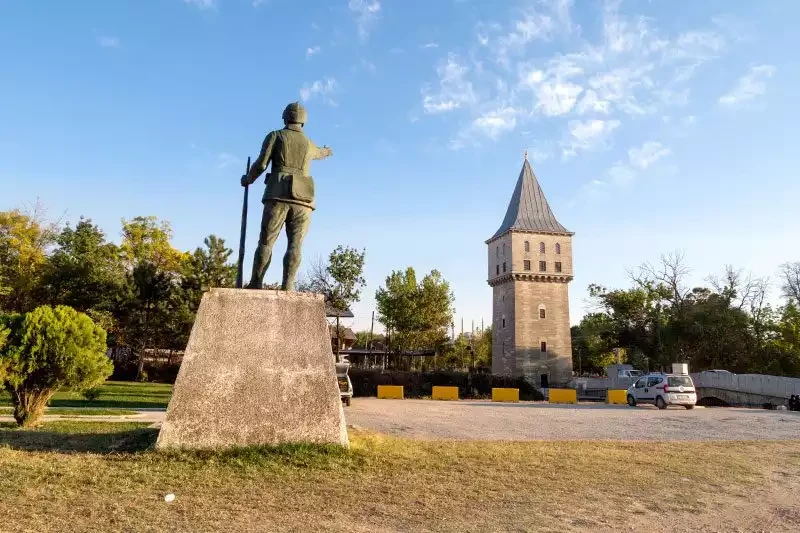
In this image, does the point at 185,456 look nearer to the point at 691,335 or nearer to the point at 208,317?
the point at 208,317

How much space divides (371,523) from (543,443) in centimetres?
549

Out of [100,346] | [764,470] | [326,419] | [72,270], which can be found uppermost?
[72,270]

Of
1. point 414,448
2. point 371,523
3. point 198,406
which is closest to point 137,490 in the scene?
point 198,406

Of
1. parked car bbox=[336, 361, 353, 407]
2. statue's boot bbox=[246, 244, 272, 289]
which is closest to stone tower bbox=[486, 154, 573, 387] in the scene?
parked car bbox=[336, 361, 353, 407]

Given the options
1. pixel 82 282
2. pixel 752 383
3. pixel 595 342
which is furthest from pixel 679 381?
pixel 595 342

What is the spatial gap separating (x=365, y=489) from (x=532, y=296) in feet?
170

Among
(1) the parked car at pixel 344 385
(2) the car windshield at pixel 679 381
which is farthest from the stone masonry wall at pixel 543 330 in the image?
(1) the parked car at pixel 344 385

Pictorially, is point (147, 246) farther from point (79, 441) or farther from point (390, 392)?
point (79, 441)

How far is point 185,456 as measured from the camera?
19.1ft

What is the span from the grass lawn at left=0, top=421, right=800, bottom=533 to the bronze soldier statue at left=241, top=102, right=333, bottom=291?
7.98 ft

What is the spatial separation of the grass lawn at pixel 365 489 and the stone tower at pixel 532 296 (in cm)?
4673

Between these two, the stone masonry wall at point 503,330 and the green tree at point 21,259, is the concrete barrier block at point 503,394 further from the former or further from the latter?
the green tree at point 21,259

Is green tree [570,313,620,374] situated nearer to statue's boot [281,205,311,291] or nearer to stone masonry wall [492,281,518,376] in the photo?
stone masonry wall [492,281,518,376]

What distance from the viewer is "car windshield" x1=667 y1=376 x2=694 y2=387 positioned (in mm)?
22797
